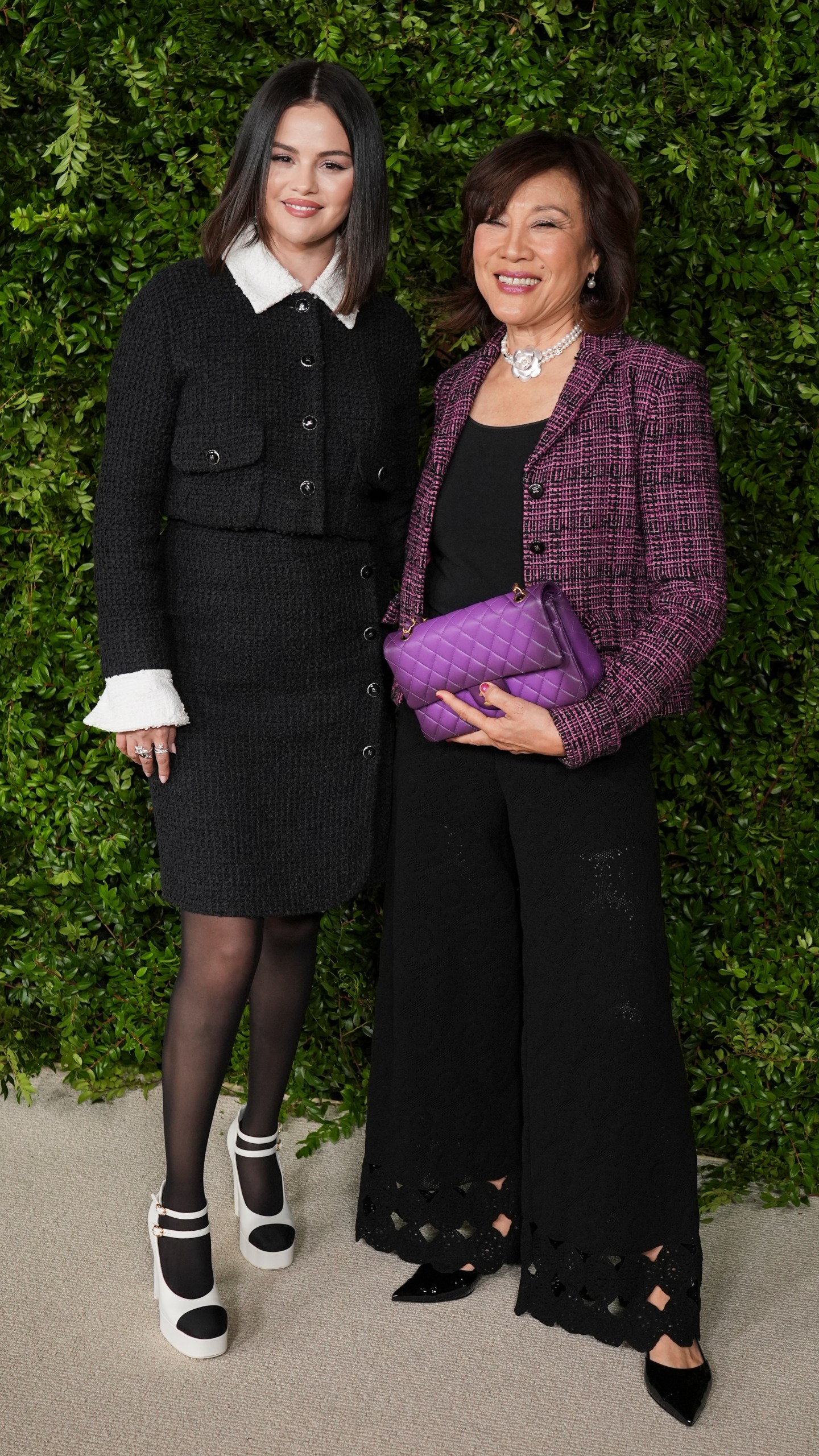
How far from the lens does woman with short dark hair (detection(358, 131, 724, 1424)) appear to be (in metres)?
1.81

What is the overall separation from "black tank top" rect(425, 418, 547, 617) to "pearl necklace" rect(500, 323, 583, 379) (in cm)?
9

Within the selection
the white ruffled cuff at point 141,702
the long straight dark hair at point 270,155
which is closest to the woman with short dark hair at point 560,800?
the long straight dark hair at point 270,155

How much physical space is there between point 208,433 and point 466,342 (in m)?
0.69

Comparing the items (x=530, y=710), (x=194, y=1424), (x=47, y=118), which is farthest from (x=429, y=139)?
(x=194, y=1424)

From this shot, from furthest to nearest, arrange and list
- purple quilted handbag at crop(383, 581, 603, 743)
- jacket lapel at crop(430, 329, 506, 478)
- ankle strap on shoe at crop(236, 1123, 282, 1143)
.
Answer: ankle strap on shoe at crop(236, 1123, 282, 1143), jacket lapel at crop(430, 329, 506, 478), purple quilted handbag at crop(383, 581, 603, 743)

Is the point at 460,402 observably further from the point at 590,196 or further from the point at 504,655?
the point at 504,655

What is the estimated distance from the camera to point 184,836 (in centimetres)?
199

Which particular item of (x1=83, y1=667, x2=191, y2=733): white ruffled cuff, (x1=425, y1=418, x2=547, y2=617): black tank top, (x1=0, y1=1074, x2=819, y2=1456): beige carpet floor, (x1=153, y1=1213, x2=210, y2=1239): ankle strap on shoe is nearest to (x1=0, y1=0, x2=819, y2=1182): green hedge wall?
(x1=0, y1=1074, x2=819, y2=1456): beige carpet floor

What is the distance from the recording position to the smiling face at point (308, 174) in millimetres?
1841

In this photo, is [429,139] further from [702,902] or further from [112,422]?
[702,902]

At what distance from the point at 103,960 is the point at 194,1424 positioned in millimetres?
1147

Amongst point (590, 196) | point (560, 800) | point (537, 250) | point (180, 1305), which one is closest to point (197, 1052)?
point (180, 1305)

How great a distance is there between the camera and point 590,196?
6.09ft

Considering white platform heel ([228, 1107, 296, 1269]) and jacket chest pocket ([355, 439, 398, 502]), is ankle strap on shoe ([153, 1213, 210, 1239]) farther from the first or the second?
jacket chest pocket ([355, 439, 398, 502])
